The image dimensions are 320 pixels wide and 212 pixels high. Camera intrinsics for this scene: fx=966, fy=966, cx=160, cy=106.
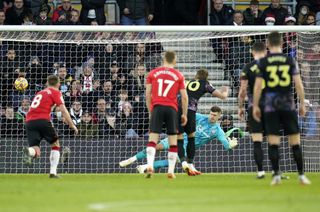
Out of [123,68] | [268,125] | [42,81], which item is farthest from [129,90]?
[268,125]

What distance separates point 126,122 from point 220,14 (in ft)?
16.1

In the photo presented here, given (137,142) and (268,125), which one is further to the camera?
(137,142)

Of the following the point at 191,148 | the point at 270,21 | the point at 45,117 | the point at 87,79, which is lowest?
the point at 191,148

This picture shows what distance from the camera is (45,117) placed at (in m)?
18.4

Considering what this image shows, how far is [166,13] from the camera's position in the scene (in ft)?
92.3

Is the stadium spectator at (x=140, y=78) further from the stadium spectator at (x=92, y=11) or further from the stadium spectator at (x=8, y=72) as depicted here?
the stadium spectator at (x=92, y=11)

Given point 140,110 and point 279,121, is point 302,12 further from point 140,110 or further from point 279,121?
point 279,121

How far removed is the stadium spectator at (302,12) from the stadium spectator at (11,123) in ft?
26.6

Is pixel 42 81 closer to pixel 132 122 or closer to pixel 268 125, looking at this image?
pixel 132 122

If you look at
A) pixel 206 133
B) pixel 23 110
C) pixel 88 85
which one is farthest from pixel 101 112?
pixel 206 133

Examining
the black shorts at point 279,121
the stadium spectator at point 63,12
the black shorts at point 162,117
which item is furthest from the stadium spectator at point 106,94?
the black shorts at point 279,121

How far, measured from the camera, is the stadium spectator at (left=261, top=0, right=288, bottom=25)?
82.8 ft

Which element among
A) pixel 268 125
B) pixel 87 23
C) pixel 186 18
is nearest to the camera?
pixel 268 125

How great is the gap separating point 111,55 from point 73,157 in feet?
8.86
